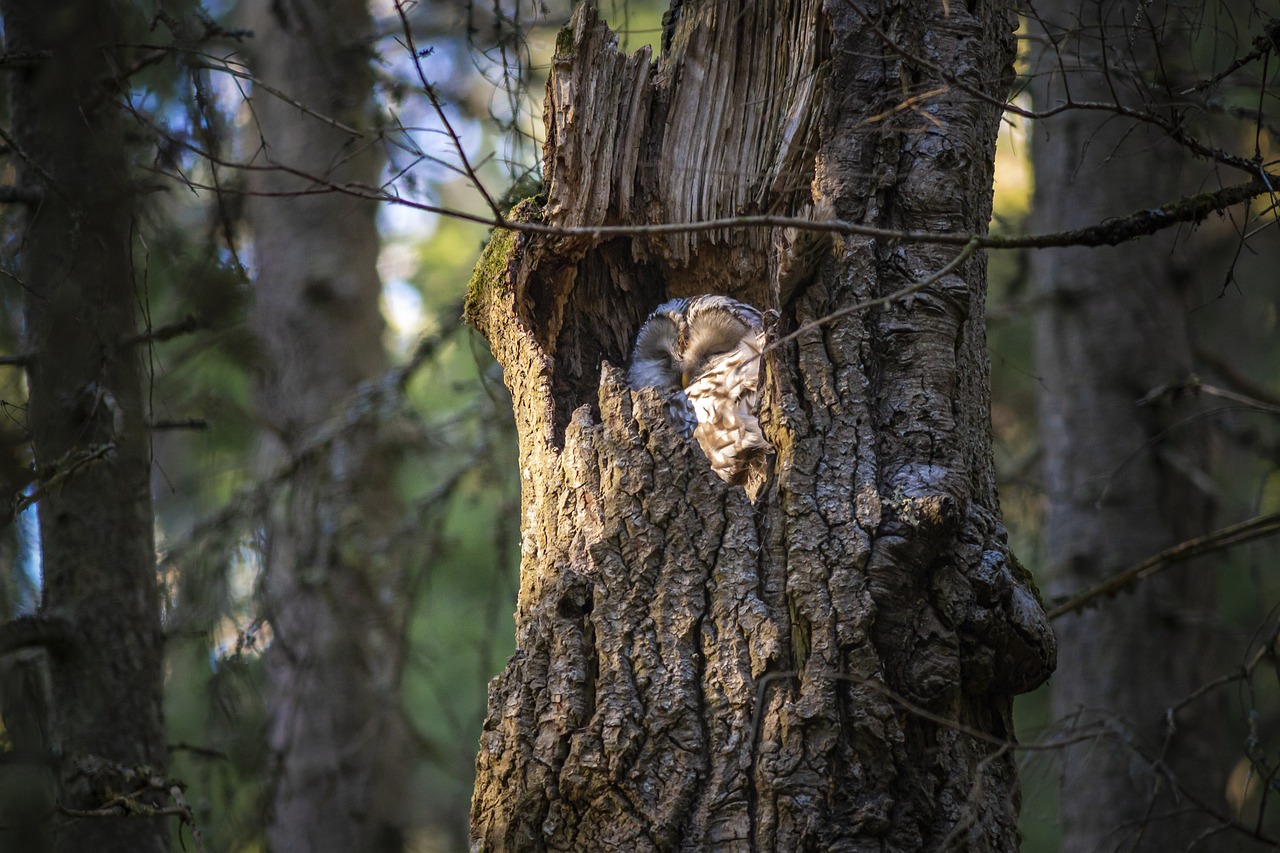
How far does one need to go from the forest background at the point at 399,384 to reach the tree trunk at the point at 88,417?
66 millimetres

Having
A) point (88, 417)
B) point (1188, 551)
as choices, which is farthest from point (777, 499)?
point (88, 417)

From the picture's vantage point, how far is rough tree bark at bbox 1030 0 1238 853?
463cm

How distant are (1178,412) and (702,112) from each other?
3.52m

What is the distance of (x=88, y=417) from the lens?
8.84 ft

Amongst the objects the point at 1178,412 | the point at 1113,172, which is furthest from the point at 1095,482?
the point at 1113,172

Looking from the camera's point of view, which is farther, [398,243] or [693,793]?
[398,243]

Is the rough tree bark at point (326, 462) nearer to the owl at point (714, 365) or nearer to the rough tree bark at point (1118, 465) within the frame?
the owl at point (714, 365)

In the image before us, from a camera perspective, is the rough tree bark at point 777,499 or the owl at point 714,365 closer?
the rough tree bark at point 777,499

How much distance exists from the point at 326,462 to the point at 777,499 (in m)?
3.03

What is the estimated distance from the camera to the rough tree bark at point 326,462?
15.2ft

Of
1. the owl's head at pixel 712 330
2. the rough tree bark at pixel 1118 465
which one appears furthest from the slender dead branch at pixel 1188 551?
the rough tree bark at pixel 1118 465

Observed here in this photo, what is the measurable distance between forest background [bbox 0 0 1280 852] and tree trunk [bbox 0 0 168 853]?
0.07 m

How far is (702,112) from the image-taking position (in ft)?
8.21

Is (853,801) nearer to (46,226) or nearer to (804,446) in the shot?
(804,446)
